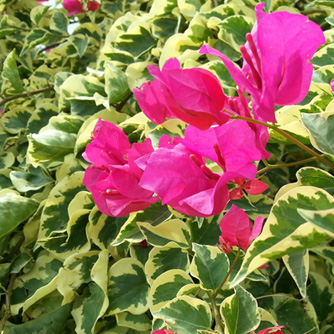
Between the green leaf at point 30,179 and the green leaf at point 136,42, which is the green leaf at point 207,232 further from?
the green leaf at point 136,42

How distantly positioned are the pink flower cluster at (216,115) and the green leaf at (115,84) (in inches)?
12.8

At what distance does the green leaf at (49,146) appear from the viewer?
62cm

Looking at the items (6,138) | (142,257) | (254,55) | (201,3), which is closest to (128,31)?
(201,3)

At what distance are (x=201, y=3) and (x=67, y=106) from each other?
281 millimetres

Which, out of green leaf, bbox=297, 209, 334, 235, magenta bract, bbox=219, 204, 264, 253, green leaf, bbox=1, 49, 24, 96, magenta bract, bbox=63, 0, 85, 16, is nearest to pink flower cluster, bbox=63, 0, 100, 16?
magenta bract, bbox=63, 0, 85, 16

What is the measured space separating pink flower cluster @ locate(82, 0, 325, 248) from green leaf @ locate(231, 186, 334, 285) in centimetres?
4

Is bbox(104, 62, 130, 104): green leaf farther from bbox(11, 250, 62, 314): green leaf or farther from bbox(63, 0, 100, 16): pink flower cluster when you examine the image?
bbox(63, 0, 100, 16): pink flower cluster

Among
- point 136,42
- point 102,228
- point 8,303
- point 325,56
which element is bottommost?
point 8,303

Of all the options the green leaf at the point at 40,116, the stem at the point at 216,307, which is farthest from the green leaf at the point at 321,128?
the green leaf at the point at 40,116

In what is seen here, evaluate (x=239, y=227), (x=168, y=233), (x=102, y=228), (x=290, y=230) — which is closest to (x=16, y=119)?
(x=102, y=228)

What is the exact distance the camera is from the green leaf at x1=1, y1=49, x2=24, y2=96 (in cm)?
86

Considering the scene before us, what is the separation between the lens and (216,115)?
0.29 m

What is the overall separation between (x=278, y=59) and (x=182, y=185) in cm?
10

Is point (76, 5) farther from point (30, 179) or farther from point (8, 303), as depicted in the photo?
point (8, 303)
